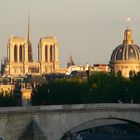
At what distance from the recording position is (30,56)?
565 feet

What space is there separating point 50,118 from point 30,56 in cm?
11985

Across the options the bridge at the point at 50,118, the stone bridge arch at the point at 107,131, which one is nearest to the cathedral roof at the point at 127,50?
the stone bridge arch at the point at 107,131

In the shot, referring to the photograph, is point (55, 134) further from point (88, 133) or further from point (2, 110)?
point (88, 133)

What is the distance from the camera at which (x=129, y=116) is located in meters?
53.9

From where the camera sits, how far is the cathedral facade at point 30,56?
547 ft

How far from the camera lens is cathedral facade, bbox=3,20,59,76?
166750mm

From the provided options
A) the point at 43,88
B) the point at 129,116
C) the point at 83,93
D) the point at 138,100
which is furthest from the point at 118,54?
the point at 129,116

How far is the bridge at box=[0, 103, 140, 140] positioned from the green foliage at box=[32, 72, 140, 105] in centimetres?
1342

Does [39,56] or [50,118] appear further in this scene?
[39,56]

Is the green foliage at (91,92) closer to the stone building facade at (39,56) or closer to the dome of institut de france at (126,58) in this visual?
the dome of institut de france at (126,58)

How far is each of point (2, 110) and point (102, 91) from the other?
23655 millimetres

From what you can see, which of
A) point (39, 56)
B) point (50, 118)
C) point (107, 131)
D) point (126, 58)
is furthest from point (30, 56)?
point (50, 118)

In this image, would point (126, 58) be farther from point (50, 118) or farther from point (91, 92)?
point (50, 118)

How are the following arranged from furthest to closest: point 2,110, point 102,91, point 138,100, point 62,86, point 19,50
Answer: point 19,50 → point 62,86 → point 102,91 → point 138,100 → point 2,110
